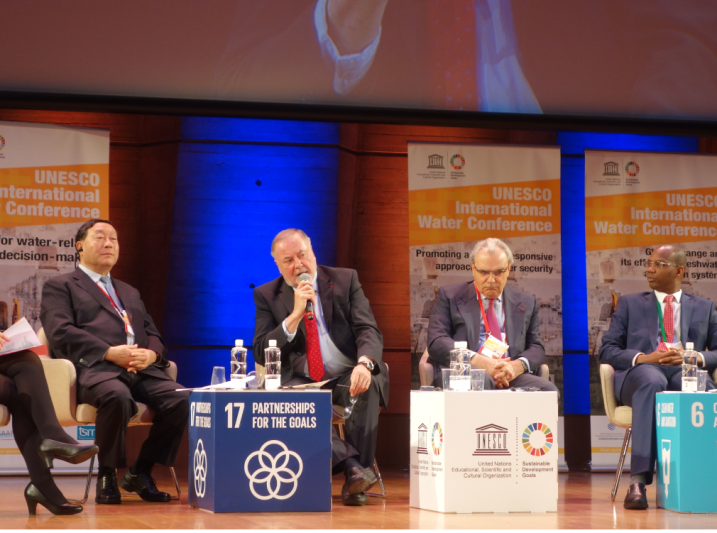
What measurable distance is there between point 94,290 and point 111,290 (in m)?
0.13

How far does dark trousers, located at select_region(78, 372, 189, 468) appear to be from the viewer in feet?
12.4

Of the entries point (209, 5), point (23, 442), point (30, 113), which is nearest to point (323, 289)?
point (23, 442)

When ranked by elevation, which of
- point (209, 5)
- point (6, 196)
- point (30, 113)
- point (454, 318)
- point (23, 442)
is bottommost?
point (23, 442)

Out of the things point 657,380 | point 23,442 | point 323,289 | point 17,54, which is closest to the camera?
point 23,442

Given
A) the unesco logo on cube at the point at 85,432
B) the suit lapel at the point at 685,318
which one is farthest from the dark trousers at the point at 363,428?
the unesco logo on cube at the point at 85,432

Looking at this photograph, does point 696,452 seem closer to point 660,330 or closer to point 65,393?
point 660,330

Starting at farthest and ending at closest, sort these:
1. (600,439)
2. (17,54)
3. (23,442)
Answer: (600,439) < (17,54) < (23,442)

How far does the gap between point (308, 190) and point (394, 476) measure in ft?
7.30

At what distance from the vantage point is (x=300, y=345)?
414 cm

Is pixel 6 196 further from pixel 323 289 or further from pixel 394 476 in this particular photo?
pixel 394 476

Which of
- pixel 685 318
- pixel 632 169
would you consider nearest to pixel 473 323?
pixel 685 318

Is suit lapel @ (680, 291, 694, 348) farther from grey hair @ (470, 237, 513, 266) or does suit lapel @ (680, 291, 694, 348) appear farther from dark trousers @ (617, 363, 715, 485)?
grey hair @ (470, 237, 513, 266)

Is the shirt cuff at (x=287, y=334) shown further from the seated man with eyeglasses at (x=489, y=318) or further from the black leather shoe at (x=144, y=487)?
the black leather shoe at (x=144, y=487)

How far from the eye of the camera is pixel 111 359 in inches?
158
